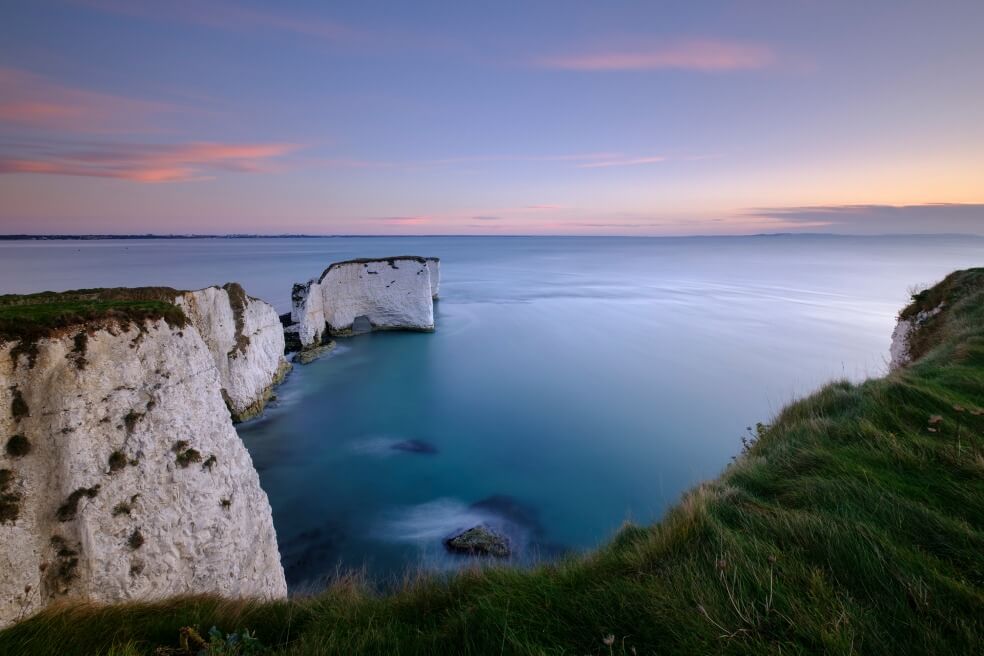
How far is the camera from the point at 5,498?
4355mm

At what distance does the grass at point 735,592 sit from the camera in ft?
6.64

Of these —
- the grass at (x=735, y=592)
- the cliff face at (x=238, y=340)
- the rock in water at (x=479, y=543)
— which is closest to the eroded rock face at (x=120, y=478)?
the grass at (x=735, y=592)

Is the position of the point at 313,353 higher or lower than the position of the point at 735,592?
lower

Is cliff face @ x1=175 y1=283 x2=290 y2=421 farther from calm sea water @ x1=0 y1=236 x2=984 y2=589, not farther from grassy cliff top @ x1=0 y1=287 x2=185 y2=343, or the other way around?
grassy cliff top @ x1=0 y1=287 x2=185 y2=343

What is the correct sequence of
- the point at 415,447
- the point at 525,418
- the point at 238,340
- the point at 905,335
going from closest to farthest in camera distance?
1. the point at 905,335
2. the point at 415,447
3. the point at 238,340
4. the point at 525,418

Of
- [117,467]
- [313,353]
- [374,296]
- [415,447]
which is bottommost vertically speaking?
[415,447]

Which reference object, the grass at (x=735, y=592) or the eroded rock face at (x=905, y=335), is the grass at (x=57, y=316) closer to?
the grass at (x=735, y=592)

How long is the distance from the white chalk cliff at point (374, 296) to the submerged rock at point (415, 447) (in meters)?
12.8

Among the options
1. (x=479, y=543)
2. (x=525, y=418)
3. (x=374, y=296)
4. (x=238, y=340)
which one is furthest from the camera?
(x=374, y=296)

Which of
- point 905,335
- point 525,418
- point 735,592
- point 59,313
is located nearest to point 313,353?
point 525,418

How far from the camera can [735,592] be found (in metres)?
2.26

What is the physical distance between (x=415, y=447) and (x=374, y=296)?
15.0m

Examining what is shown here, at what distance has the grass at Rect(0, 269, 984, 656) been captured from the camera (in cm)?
203

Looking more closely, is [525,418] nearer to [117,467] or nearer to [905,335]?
[905,335]
